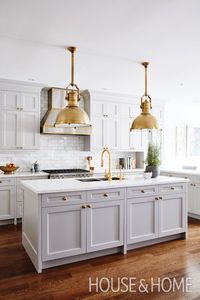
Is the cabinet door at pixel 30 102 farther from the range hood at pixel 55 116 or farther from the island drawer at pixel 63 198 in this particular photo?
the island drawer at pixel 63 198

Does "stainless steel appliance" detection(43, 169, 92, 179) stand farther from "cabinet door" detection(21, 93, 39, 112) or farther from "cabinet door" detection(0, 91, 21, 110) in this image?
"cabinet door" detection(0, 91, 21, 110)

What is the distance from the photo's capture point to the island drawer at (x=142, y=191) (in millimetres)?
3240

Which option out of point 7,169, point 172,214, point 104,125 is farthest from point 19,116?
point 172,214

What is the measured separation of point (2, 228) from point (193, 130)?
587 cm

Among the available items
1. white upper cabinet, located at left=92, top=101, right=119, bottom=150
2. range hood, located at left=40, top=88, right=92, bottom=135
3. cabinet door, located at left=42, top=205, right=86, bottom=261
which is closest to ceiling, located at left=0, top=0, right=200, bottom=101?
range hood, located at left=40, top=88, right=92, bottom=135

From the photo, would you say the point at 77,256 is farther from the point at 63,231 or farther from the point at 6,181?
the point at 6,181

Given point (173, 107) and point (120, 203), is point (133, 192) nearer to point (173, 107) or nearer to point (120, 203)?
point (120, 203)

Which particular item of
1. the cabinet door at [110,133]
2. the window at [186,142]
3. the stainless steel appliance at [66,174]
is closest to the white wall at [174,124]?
the window at [186,142]

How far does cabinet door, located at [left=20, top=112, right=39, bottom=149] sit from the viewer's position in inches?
193

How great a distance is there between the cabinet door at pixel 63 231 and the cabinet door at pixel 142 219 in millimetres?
655

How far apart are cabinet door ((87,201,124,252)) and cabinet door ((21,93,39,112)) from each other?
2774 millimetres

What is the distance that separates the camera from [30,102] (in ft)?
16.2

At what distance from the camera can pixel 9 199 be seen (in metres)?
4.46

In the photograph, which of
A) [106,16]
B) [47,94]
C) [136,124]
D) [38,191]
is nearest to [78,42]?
[106,16]
